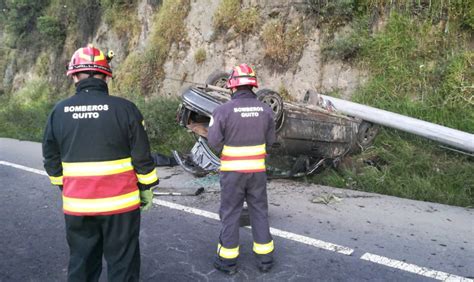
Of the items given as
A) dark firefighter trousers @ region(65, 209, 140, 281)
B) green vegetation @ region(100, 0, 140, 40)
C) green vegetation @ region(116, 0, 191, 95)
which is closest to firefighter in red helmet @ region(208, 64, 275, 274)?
dark firefighter trousers @ region(65, 209, 140, 281)

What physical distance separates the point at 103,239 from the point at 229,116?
4.45ft

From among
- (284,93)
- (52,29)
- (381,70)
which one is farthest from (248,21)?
(52,29)

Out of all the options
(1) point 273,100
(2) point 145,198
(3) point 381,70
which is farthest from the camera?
(3) point 381,70

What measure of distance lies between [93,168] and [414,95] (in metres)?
5.93

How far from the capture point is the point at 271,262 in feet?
11.6

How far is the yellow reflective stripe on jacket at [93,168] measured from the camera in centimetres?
262

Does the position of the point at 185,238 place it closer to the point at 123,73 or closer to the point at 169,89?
the point at 169,89

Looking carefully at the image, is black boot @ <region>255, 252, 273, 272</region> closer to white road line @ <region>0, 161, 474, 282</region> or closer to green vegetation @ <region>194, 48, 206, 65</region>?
white road line @ <region>0, 161, 474, 282</region>

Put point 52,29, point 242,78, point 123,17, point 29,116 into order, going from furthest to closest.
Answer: point 52,29, point 123,17, point 29,116, point 242,78

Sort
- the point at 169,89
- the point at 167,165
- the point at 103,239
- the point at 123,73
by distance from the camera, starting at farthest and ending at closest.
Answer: the point at 123,73, the point at 169,89, the point at 167,165, the point at 103,239

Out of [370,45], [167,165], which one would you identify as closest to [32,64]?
[167,165]

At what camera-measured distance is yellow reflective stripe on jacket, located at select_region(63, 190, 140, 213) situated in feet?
8.66

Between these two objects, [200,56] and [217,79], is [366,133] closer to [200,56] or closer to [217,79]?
[217,79]

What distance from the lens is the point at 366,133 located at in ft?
21.7
